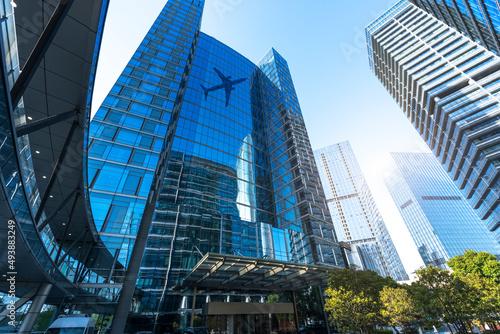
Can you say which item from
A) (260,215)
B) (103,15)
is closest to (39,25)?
(103,15)

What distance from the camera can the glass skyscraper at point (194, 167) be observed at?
75.8 feet

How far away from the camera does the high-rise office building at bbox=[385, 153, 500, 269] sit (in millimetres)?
100875

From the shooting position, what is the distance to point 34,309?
13.5m

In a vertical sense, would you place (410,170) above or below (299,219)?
above

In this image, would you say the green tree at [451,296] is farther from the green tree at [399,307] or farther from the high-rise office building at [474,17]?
the high-rise office building at [474,17]

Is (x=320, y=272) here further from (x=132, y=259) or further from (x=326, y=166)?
(x=326, y=166)

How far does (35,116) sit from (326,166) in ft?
541

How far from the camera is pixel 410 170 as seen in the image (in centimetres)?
13725

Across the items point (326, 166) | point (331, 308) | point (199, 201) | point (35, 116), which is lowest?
point (331, 308)

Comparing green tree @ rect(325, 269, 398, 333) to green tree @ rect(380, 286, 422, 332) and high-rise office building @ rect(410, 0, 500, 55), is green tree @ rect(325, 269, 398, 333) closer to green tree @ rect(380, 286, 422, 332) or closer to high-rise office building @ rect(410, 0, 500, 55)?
green tree @ rect(380, 286, 422, 332)

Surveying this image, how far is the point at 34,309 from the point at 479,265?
51.9 meters

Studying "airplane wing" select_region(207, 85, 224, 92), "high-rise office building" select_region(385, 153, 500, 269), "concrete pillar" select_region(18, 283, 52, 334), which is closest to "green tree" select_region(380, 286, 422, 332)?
"concrete pillar" select_region(18, 283, 52, 334)

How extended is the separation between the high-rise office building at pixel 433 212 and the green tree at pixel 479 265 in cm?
8099

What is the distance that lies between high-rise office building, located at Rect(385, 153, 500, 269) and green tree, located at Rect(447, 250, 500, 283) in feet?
266
